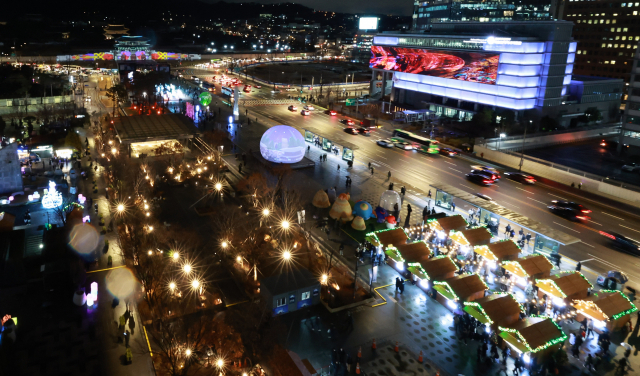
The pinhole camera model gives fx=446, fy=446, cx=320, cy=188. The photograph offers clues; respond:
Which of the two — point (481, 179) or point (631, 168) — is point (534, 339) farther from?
point (631, 168)

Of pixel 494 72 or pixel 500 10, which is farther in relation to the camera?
pixel 500 10

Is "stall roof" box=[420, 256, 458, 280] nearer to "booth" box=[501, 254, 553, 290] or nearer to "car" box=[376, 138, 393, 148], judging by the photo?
"booth" box=[501, 254, 553, 290]

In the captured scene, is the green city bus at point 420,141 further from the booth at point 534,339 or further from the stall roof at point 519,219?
the booth at point 534,339

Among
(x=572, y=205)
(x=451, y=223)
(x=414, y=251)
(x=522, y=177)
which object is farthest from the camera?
(x=522, y=177)

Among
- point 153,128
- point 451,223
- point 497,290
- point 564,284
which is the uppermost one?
point 153,128

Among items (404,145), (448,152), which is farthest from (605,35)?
(404,145)

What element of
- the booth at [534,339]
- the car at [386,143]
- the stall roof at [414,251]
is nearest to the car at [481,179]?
the car at [386,143]

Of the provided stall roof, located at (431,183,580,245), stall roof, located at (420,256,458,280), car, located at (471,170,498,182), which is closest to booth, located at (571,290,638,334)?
stall roof, located at (431,183,580,245)
